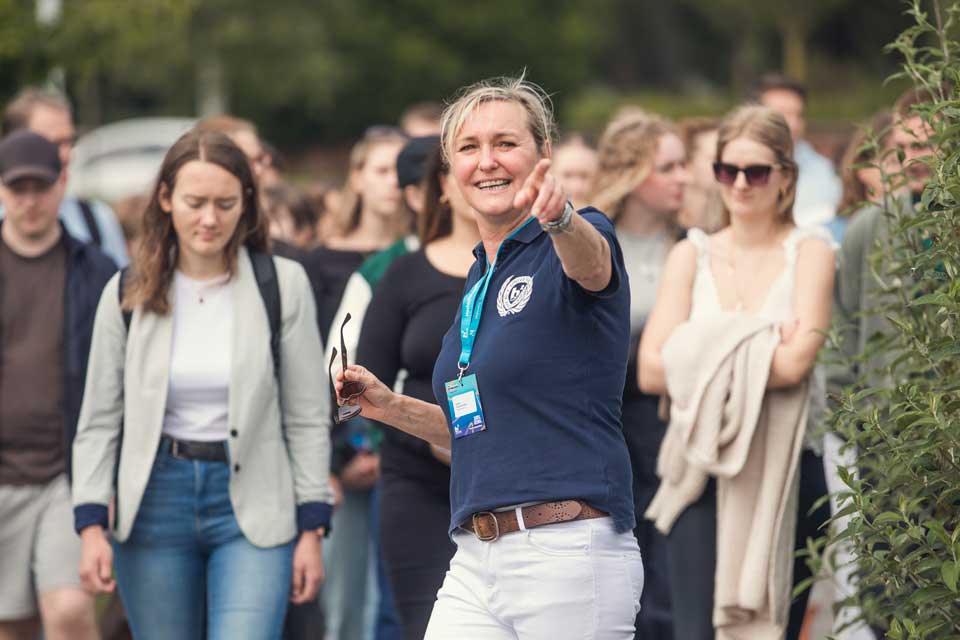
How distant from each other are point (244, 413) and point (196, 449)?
0.20m

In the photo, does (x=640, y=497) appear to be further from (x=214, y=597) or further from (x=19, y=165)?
(x=19, y=165)

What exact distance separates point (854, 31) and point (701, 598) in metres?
45.4

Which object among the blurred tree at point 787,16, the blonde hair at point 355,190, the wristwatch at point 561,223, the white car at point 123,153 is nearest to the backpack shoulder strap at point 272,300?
the wristwatch at point 561,223

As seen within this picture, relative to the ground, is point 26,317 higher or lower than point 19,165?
lower

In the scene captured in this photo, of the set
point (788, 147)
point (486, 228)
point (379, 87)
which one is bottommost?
point (486, 228)

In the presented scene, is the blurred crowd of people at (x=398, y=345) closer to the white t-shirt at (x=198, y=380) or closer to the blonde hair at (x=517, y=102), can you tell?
the white t-shirt at (x=198, y=380)

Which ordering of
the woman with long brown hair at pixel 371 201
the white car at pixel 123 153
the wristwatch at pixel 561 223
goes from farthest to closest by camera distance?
1. the white car at pixel 123 153
2. the woman with long brown hair at pixel 371 201
3. the wristwatch at pixel 561 223

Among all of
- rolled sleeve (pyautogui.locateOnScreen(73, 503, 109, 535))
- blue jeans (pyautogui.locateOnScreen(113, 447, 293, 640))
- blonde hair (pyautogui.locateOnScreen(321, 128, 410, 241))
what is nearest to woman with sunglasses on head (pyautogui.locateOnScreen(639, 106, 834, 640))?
blue jeans (pyautogui.locateOnScreen(113, 447, 293, 640))

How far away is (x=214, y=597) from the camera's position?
536 cm

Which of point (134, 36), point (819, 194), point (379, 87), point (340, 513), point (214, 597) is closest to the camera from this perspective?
point (214, 597)

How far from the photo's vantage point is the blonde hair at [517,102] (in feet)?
13.5

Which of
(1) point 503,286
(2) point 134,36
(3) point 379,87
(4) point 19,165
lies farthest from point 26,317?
(3) point 379,87

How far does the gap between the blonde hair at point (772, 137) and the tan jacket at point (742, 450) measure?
0.54 meters

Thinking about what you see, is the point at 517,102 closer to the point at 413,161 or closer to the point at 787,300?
the point at 787,300
